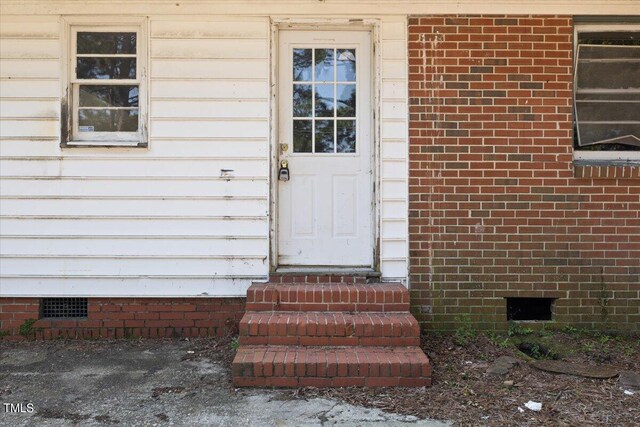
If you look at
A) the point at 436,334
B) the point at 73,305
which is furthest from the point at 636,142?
the point at 73,305

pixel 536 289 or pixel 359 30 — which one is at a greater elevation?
pixel 359 30

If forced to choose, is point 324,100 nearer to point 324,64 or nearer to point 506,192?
point 324,64

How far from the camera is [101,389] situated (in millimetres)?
3814

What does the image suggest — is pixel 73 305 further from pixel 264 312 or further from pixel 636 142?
pixel 636 142

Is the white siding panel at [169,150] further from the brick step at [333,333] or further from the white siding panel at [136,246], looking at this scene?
the brick step at [333,333]

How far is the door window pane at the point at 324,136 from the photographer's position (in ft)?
16.6

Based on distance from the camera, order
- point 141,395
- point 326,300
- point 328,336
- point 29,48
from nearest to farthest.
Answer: point 141,395 → point 328,336 → point 326,300 → point 29,48

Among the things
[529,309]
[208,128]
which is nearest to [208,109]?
[208,128]

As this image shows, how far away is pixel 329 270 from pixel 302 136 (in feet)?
4.34

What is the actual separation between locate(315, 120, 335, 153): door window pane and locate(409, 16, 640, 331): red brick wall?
78 cm

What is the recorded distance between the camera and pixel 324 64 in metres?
5.08

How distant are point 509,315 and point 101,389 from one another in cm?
366

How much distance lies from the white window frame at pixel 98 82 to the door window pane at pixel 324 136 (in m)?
1.63

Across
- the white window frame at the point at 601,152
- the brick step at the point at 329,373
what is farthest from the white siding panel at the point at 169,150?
the white window frame at the point at 601,152
